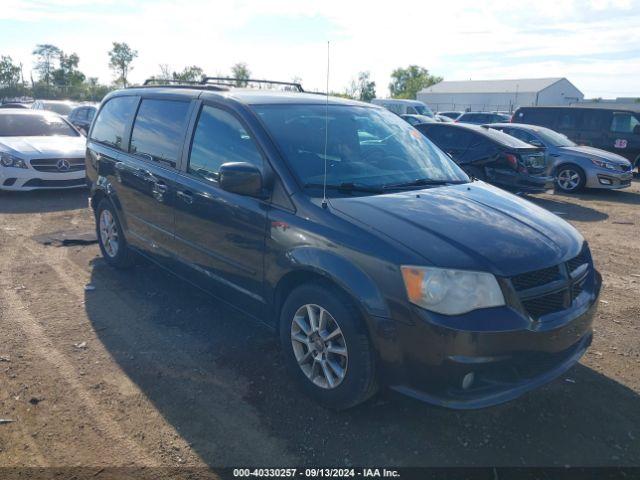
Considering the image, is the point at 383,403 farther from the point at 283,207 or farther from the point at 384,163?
the point at 384,163

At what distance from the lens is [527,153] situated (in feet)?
31.4

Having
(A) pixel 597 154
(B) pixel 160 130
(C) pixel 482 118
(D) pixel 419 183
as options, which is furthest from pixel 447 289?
(C) pixel 482 118

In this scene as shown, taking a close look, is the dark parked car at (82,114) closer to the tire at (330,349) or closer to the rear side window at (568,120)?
the rear side window at (568,120)

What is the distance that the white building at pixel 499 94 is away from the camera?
64075 millimetres

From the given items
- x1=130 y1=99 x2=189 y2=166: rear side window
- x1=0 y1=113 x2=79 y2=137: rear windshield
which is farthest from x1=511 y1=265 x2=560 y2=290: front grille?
x1=0 y1=113 x2=79 y2=137: rear windshield

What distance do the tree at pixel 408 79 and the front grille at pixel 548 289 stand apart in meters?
97.6

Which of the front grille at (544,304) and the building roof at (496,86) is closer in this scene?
the front grille at (544,304)

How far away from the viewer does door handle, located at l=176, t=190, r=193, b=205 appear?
158 inches

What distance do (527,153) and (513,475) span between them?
26.1ft

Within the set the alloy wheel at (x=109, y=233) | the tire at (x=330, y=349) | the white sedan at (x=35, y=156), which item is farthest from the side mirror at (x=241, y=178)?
the white sedan at (x=35, y=156)

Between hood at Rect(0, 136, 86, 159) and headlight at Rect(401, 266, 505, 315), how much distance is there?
8.59 metres

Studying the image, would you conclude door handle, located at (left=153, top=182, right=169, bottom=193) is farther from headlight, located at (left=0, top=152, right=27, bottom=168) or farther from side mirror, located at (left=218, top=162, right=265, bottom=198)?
headlight, located at (left=0, top=152, right=27, bottom=168)

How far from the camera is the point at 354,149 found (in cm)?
386

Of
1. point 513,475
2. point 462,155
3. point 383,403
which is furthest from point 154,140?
point 462,155
